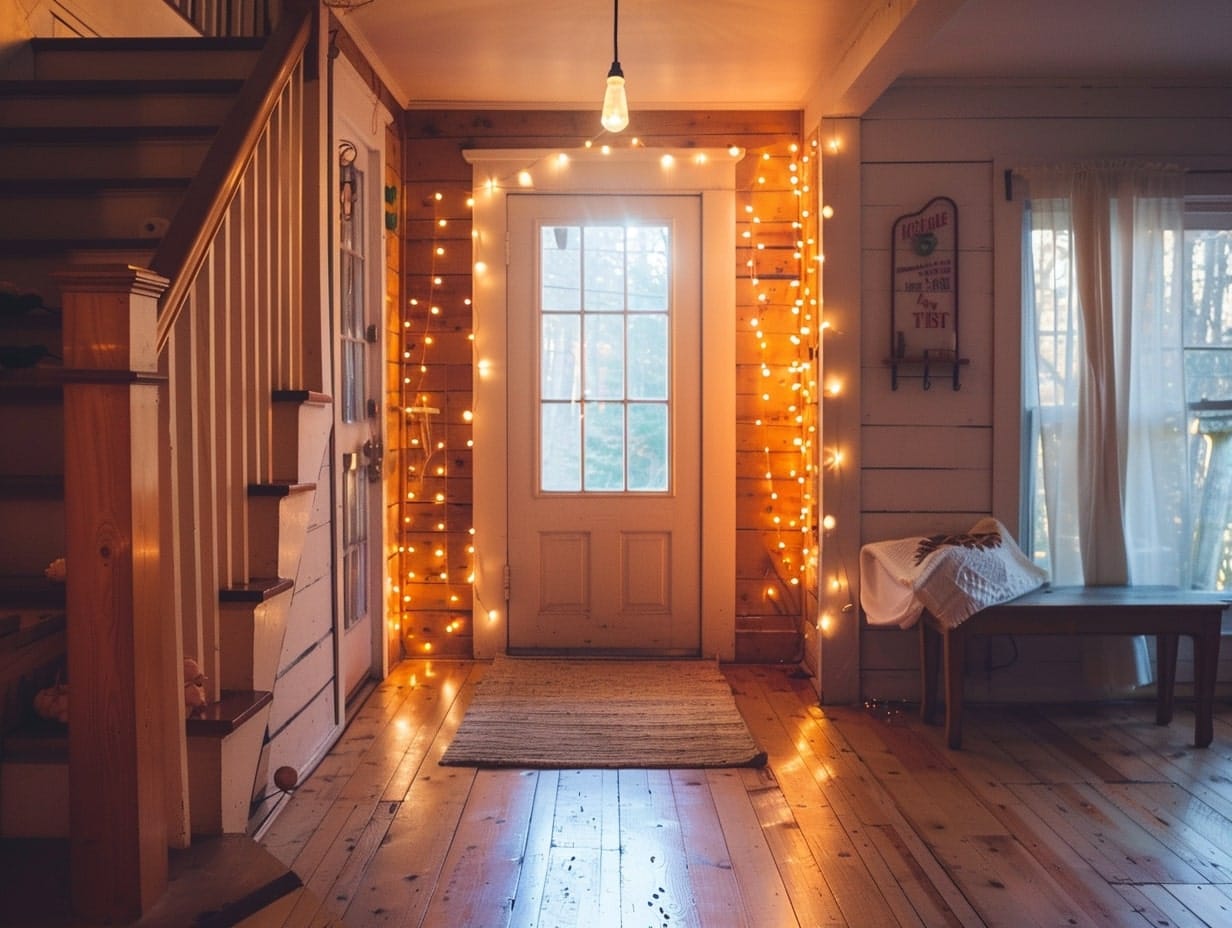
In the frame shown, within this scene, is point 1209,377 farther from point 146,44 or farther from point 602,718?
point 146,44

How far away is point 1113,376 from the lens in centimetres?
388

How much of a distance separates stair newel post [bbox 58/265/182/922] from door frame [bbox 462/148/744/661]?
9.51ft

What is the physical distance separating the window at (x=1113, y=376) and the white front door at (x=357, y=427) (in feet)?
8.52

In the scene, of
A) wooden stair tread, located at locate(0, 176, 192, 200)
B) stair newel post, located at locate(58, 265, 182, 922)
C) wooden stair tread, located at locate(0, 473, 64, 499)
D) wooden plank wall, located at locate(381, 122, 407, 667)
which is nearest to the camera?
stair newel post, located at locate(58, 265, 182, 922)

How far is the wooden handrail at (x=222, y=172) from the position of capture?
6.57 ft

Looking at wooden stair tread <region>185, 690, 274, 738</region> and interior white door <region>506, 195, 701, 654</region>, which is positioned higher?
interior white door <region>506, 195, 701, 654</region>

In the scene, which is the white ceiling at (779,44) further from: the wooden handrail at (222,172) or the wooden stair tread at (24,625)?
the wooden stair tread at (24,625)

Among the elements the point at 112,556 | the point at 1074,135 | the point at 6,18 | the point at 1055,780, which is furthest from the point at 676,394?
the point at 112,556

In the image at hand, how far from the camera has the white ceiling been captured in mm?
3391

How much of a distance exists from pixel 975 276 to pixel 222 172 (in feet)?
9.32

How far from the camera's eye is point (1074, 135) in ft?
13.2

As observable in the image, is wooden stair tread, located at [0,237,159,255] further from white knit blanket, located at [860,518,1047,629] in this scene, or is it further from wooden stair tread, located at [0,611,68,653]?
white knit blanket, located at [860,518,1047,629]

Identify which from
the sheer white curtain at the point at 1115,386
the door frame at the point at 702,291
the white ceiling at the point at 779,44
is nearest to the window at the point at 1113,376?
the sheer white curtain at the point at 1115,386

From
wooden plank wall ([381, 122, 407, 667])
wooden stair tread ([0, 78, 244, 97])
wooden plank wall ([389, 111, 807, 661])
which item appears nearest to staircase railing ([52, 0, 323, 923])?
wooden stair tread ([0, 78, 244, 97])
